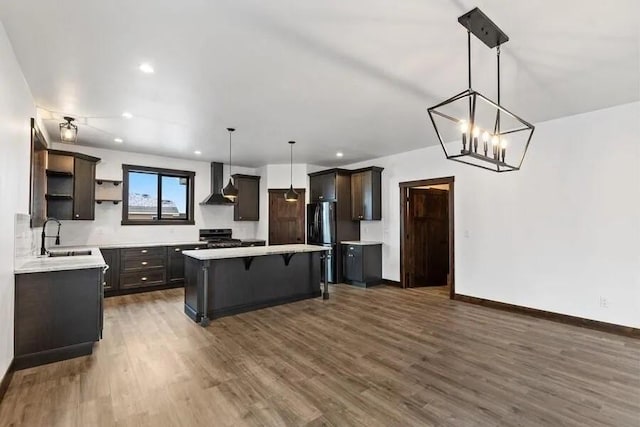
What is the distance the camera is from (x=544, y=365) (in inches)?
115

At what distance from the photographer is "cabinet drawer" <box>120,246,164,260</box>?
18.7ft

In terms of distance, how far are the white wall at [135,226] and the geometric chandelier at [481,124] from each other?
16.8ft

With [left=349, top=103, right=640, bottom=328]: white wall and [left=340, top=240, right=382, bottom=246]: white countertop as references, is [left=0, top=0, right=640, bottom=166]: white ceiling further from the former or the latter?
[left=340, top=240, right=382, bottom=246]: white countertop

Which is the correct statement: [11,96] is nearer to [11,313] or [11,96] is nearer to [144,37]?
[144,37]

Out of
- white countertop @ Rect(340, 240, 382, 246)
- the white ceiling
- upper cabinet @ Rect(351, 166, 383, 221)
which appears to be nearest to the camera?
the white ceiling

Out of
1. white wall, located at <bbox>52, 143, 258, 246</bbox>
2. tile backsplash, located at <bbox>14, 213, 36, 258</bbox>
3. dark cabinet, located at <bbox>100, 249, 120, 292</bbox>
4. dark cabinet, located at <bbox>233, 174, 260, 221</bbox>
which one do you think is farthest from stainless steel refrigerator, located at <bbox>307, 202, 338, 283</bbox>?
tile backsplash, located at <bbox>14, 213, 36, 258</bbox>

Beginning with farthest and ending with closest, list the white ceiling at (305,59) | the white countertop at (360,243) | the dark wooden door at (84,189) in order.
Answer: the white countertop at (360,243) < the dark wooden door at (84,189) < the white ceiling at (305,59)

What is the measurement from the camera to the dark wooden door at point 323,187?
22.5ft

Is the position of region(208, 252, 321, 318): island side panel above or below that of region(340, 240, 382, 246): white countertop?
below

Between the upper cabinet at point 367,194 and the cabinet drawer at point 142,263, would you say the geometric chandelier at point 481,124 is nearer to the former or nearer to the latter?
the upper cabinet at point 367,194

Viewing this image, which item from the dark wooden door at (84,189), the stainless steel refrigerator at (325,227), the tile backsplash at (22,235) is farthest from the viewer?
the stainless steel refrigerator at (325,227)

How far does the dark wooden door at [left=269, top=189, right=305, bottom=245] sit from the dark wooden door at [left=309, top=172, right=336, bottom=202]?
17.8 inches

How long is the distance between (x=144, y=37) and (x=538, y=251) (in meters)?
5.19

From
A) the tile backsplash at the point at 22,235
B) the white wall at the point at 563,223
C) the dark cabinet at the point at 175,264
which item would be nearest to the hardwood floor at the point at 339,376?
the white wall at the point at 563,223
